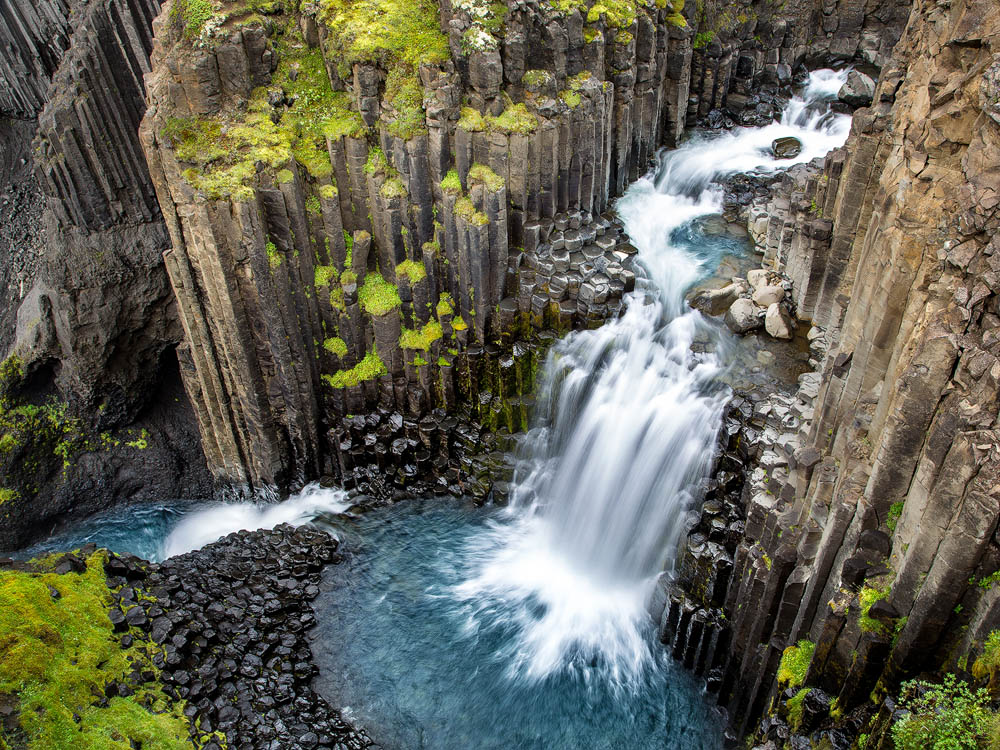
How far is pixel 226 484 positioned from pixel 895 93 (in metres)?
19.2

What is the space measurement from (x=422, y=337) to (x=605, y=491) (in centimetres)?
643

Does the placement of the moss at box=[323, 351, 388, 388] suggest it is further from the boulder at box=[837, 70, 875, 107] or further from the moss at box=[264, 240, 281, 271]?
the boulder at box=[837, 70, 875, 107]

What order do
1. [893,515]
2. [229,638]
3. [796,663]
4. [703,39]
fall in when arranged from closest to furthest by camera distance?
1. [893,515]
2. [796,663]
3. [229,638]
4. [703,39]

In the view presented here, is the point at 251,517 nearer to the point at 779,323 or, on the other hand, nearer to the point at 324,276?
the point at 324,276

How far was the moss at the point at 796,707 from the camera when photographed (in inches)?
457

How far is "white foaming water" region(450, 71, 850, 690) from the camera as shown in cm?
1636

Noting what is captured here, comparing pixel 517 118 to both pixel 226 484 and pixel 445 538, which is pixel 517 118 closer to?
pixel 445 538

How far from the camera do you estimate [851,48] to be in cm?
2780

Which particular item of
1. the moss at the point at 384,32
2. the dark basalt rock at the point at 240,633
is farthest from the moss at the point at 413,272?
the dark basalt rock at the point at 240,633

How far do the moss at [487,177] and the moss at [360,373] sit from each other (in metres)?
5.47

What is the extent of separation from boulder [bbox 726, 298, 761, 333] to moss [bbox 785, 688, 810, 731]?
355 inches

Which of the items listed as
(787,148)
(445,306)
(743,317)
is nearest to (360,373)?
(445,306)

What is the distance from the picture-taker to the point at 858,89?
1011 inches

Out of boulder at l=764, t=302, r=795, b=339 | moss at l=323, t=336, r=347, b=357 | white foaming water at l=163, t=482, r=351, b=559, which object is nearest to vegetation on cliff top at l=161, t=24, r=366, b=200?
moss at l=323, t=336, r=347, b=357
